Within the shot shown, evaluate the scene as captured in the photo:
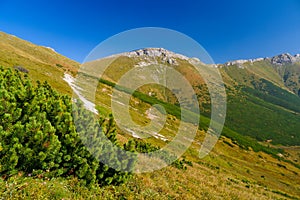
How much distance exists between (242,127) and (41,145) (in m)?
196

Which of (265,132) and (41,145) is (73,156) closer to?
(41,145)

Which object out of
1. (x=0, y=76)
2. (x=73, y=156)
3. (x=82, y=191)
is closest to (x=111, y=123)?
(x=73, y=156)

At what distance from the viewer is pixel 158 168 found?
19.9m

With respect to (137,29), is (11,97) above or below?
below

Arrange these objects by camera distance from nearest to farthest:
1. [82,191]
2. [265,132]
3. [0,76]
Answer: [82,191] < [0,76] < [265,132]

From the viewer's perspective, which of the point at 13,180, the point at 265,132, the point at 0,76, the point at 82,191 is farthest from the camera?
the point at 265,132

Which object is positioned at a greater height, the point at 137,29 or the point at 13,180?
the point at 137,29

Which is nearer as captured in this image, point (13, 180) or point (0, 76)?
point (13, 180)

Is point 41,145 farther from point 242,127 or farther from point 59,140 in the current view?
point 242,127

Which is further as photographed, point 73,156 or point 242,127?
point 242,127

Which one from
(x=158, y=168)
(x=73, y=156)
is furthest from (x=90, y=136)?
(x=158, y=168)

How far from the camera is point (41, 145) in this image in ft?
33.9

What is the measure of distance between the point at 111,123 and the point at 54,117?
2.85 meters

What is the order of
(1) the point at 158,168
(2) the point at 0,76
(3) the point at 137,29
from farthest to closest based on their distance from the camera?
(1) the point at 158,168, (3) the point at 137,29, (2) the point at 0,76
